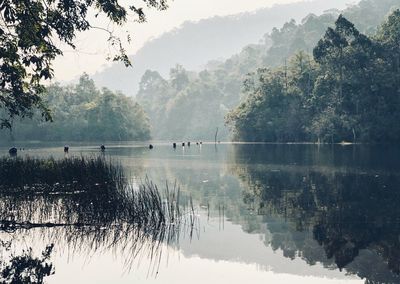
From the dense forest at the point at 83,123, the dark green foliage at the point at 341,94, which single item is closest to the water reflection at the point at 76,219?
the dark green foliage at the point at 341,94

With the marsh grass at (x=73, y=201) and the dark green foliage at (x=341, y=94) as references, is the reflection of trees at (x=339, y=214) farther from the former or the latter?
the dark green foliage at (x=341, y=94)

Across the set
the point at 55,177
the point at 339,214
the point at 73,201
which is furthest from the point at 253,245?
the point at 55,177

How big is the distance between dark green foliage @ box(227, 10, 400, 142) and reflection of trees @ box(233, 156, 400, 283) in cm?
5296

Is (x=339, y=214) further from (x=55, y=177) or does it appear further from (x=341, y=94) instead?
(x=341, y=94)

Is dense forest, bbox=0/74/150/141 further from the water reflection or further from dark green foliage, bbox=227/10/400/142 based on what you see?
the water reflection

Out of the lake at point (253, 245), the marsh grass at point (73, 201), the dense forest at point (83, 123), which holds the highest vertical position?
the dense forest at point (83, 123)

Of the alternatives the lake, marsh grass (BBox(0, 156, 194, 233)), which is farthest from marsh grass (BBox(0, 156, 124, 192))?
the lake

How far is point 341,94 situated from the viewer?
96.2 meters

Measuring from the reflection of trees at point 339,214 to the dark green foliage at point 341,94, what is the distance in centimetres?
5296

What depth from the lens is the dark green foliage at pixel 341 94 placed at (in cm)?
9012

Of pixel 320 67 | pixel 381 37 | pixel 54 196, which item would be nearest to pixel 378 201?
pixel 54 196

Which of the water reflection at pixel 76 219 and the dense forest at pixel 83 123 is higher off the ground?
the dense forest at pixel 83 123

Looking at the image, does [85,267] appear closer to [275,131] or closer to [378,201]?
[378,201]

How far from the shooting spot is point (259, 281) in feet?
49.2
